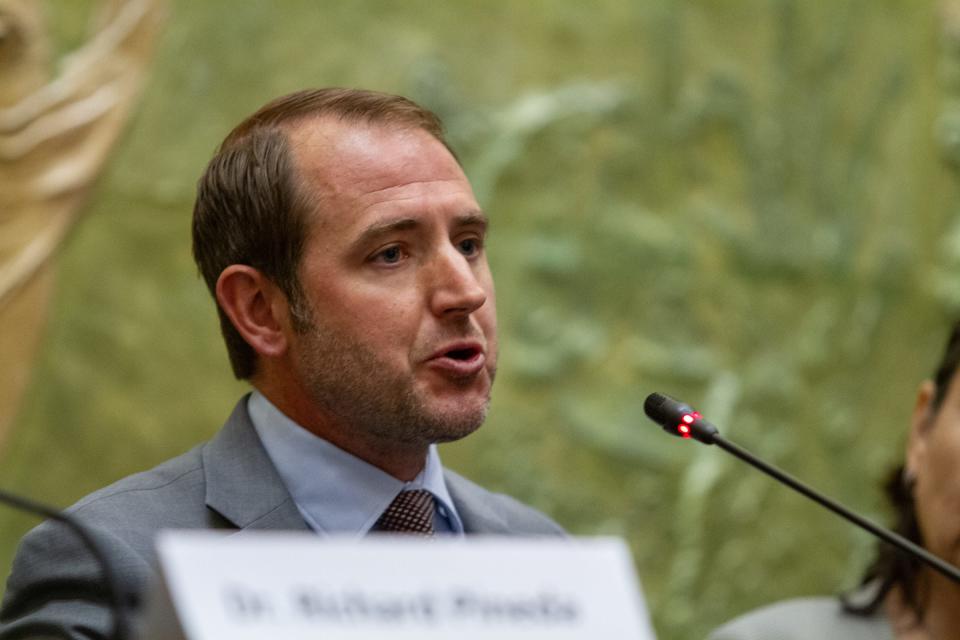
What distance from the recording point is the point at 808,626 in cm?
284

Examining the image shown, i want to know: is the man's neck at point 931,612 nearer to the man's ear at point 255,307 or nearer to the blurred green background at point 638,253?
the man's ear at point 255,307

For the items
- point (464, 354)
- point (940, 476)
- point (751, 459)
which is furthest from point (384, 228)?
point (940, 476)

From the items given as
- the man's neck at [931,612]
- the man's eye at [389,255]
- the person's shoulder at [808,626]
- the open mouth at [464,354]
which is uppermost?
the man's eye at [389,255]

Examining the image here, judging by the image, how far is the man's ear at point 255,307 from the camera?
254cm

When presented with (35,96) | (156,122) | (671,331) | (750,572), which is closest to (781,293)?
(671,331)

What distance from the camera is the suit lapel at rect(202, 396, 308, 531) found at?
2.34m

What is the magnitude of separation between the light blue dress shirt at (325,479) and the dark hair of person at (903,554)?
0.96m

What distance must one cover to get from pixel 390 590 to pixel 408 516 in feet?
3.99

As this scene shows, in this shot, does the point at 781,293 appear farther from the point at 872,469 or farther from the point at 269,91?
the point at 269,91

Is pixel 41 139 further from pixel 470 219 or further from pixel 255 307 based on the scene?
pixel 470 219

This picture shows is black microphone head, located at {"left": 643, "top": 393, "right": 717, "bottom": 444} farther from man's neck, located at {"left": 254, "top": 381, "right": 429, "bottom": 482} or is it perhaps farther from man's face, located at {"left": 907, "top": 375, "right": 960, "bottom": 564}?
man's face, located at {"left": 907, "top": 375, "right": 960, "bottom": 564}

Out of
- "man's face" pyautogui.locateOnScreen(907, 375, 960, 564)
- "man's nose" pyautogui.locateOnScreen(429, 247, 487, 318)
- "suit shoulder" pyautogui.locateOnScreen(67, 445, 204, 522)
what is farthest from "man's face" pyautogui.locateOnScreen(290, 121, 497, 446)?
"man's face" pyautogui.locateOnScreen(907, 375, 960, 564)

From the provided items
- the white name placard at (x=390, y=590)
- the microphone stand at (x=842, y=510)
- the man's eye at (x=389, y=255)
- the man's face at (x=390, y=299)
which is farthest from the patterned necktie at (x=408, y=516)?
the white name placard at (x=390, y=590)

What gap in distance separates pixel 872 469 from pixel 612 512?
104 centimetres
